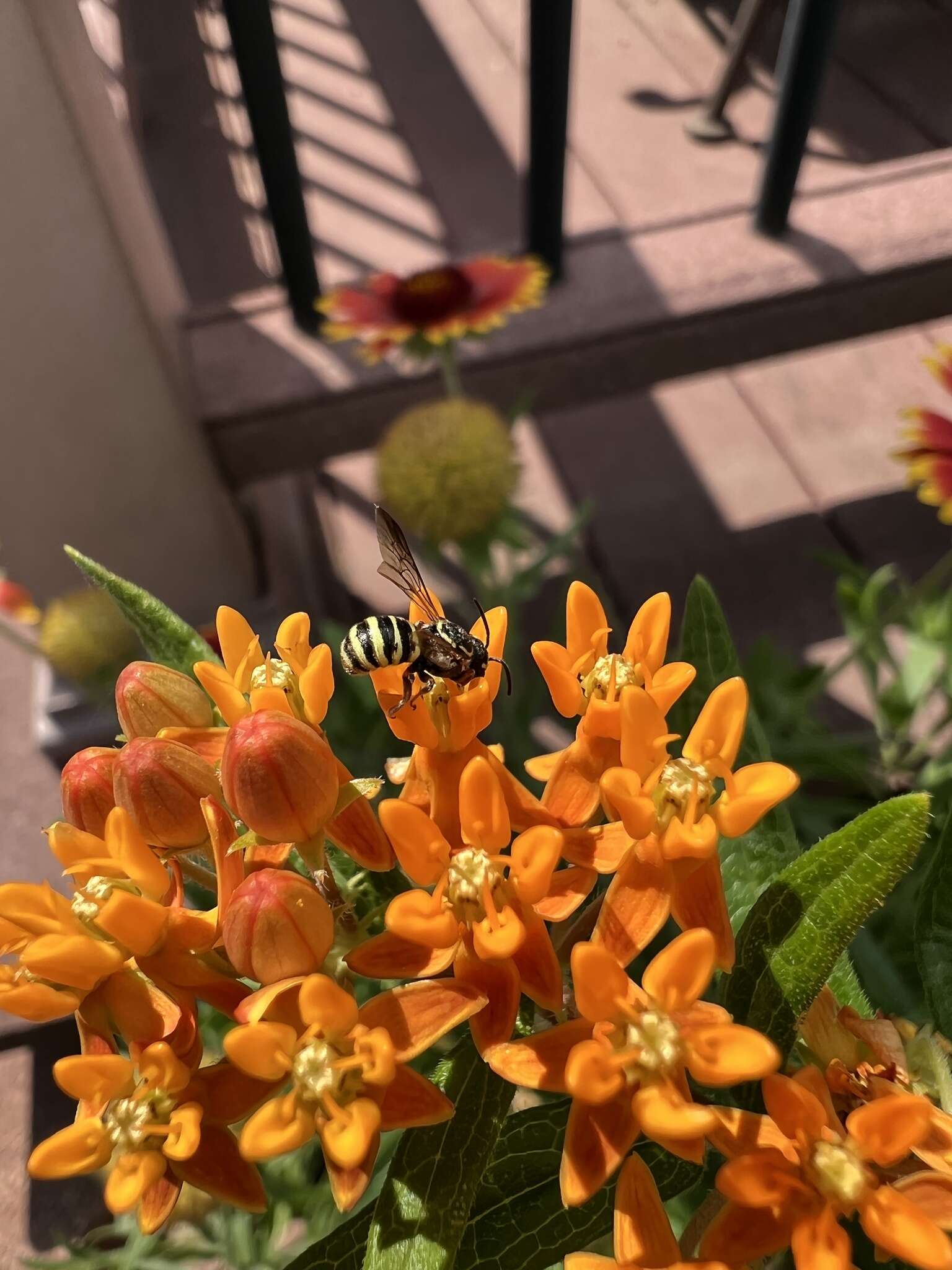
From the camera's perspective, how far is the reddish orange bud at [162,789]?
395mm

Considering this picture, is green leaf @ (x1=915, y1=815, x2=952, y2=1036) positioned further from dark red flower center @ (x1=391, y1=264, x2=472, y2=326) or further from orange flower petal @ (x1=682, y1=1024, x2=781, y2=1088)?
dark red flower center @ (x1=391, y1=264, x2=472, y2=326)

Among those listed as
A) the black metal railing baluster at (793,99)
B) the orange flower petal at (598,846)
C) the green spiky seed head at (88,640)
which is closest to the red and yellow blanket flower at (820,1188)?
the orange flower petal at (598,846)

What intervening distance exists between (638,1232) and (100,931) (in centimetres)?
24

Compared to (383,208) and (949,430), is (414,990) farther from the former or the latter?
(383,208)

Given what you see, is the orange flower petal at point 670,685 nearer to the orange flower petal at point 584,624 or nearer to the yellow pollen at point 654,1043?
the orange flower petal at point 584,624

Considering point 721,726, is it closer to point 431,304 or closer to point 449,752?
point 449,752

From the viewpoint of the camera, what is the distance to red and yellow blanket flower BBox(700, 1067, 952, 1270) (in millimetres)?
340

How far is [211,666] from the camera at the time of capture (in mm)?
449

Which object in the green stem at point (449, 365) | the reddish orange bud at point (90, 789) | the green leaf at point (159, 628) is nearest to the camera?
the reddish orange bud at point (90, 789)

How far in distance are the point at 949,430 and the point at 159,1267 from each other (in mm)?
1019

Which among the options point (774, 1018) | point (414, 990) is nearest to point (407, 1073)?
point (414, 990)

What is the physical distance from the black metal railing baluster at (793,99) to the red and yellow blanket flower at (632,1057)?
3.57 feet

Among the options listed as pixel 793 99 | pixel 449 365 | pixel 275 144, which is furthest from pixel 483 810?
pixel 793 99

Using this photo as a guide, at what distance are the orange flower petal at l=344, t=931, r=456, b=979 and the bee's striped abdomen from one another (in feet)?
0.51
